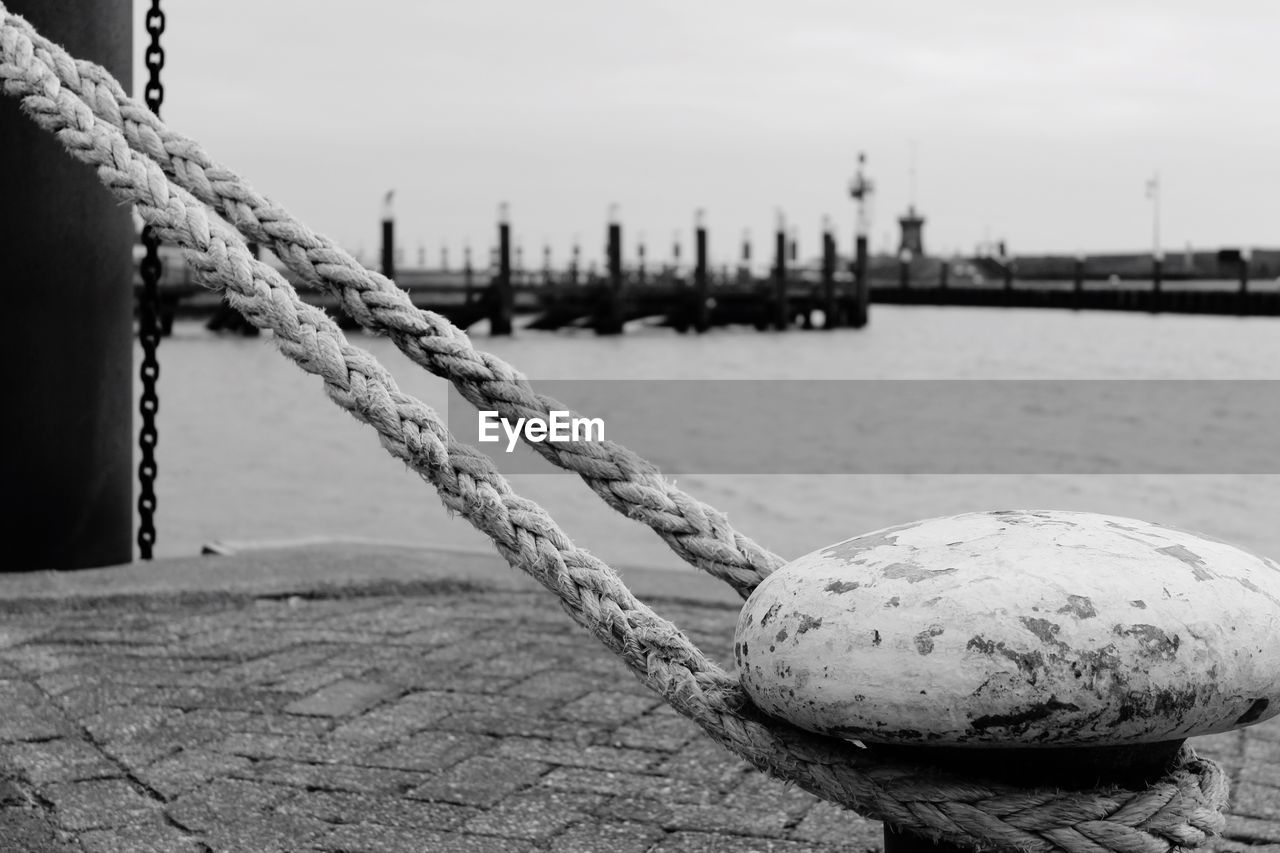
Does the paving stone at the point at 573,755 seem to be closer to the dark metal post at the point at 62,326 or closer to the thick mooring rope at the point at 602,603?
the thick mooring rope at the point at 602,603

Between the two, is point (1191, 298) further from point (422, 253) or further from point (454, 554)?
point (454, 554)

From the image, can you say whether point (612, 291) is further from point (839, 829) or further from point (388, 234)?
point (839, 829)

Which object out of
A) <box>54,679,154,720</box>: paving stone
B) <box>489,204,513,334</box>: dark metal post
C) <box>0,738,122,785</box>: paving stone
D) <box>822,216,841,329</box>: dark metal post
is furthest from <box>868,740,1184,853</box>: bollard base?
<box>822,216,841,329</box>: dark metal post

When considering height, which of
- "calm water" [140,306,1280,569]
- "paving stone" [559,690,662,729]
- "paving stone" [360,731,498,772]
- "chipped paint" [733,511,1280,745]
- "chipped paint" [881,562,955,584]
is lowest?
"calm water" [140,306,1280,569]

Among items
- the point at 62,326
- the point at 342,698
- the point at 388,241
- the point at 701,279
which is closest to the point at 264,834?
the point at 342,698

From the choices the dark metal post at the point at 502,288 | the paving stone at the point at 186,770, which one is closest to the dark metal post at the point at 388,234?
the dark metal post at the point at 502,288

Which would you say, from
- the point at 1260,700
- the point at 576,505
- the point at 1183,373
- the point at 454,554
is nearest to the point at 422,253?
the point at 1183,373

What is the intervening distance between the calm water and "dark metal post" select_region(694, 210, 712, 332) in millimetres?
A: 2645

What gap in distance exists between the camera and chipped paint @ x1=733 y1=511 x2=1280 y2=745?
1235 mm

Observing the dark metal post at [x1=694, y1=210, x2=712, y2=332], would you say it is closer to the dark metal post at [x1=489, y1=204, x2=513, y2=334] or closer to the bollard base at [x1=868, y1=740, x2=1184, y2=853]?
the dark metal post at [x1=489, y1=204, x2=513, y2=334]

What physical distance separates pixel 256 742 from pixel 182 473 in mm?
12955

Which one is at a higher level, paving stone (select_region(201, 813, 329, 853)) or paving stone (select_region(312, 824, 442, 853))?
paving stone (select_region(201, 813, 329, 853))

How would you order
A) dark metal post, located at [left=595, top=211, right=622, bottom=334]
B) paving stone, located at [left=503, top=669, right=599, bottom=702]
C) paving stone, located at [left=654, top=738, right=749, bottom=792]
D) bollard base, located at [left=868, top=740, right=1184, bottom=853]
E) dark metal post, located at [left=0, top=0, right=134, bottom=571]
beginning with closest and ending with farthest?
bollard base, located at [left=868, top=740, right=1184, bottom=853]
paving stone, located at [left=654, top=738, right=749, bottom=792]
paving stone, located at [left=503, top=669, right=599, bottom=702]
dark metal post, located at [left=0, top=0, right=134, bottom=571]
dark metal post, located at [left=595, top=211, right=622, bottom=334]

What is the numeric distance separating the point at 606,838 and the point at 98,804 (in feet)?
2.84
